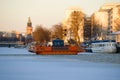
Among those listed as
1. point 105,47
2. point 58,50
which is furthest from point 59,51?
point 105,47

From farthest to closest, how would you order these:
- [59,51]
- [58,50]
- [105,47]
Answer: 1. [105,47]
2. [58,50]
3. [59,51]

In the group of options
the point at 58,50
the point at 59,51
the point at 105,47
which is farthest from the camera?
the point at 105,47

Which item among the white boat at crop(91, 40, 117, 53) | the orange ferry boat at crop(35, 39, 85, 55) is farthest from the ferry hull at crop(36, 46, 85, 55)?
the white boat at crop(91, 40, 117, 53)

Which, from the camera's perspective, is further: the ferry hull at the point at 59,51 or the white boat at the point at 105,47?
the white boat at the point at 105,47

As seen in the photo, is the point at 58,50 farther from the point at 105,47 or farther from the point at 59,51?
the point at 105,47

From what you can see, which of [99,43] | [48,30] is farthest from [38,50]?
[48,30]

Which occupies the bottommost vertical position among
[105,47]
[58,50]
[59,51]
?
[59,51]

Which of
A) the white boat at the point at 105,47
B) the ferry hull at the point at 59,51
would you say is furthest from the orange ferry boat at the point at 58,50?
the white boat at the point at 105,47

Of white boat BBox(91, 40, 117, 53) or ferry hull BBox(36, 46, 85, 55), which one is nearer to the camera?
ferry hull BBox(36, 46, 85, 55)

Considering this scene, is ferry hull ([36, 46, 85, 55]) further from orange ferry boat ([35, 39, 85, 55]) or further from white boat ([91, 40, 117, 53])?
white boat ([91, 40, 117, 53])

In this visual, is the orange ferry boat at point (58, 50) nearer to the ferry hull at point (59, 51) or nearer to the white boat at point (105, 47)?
the ferry hull at point (59, 51)

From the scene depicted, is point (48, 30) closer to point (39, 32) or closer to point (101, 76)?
point (39, 32)

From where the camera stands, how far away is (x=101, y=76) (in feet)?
98.6

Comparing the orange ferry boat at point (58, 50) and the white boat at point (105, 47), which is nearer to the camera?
the orange ferry boat at point (58, 50)
